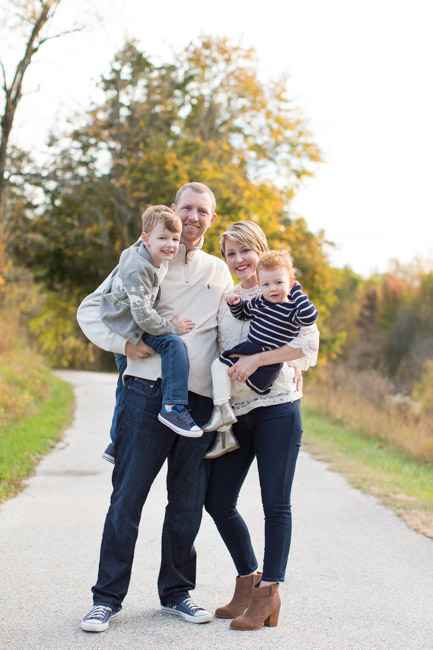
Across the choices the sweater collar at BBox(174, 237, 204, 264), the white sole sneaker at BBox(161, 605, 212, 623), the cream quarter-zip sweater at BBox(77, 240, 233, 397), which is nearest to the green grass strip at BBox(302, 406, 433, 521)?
the white sole sneaker at BBox(161, 605, 212, 623)

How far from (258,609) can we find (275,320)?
1438 mm

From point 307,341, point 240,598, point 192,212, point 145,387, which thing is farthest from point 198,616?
point 192,212

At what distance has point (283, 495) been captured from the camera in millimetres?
3674

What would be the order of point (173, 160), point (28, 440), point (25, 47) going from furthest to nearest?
point (173, 160)
point (25, 47)
point (28, 440)

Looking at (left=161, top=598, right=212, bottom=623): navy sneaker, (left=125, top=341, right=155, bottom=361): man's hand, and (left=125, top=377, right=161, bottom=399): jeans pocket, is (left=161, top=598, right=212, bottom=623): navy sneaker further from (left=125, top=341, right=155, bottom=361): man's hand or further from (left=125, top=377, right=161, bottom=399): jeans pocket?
(left=125, top=341, right=155, bottom=361): man's hand

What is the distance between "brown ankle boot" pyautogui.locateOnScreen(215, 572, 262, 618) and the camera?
3.83 metres

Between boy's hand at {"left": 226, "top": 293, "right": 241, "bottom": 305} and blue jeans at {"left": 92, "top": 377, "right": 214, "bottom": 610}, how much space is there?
1.71 feet

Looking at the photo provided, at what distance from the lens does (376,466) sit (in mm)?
9281

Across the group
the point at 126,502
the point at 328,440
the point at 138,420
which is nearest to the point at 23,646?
the point at 126,502

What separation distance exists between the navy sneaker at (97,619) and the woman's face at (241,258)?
5.94 feet

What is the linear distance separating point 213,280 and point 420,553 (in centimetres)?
274

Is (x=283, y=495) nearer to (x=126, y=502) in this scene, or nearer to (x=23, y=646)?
(x=126, y=502)

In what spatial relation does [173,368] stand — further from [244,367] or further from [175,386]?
→ [244,367]

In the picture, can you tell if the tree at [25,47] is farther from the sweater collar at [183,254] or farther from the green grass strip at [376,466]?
the sweater collar at [183,254]
